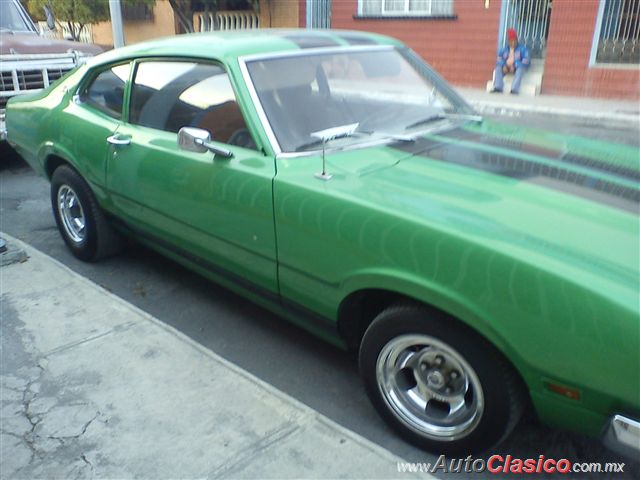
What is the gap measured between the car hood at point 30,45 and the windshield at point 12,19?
0.21m

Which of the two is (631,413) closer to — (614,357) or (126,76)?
(614,357)

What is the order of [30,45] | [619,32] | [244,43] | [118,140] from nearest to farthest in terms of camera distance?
[244,43]
[118,140]
[30,45]
[619,32]

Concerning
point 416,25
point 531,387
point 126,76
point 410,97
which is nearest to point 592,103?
point 416,25

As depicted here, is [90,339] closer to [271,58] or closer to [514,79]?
[271,58]

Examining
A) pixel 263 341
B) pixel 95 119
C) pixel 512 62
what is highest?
pixel 95 119

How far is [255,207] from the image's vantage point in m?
2.86

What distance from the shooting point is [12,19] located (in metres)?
7.72

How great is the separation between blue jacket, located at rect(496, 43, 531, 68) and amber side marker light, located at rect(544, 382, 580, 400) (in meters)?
11.6

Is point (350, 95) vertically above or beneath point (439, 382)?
above

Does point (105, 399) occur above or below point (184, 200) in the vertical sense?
below

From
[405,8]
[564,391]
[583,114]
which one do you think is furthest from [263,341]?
[405,8]

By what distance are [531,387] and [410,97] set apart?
2019mm

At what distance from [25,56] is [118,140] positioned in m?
4.17

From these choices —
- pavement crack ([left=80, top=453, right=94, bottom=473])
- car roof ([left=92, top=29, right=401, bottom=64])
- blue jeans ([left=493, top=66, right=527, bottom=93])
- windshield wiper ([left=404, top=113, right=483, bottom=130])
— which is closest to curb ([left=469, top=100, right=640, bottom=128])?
blue jeans ([left=493, top=66, right=527, bottom=93])
